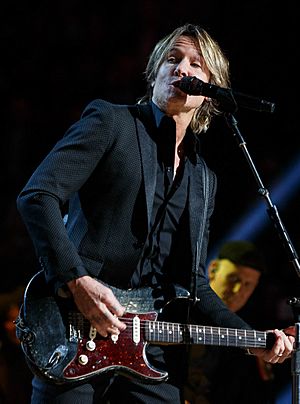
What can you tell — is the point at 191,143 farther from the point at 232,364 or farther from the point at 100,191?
the point at 232,364

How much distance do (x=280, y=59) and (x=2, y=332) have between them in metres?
2.98

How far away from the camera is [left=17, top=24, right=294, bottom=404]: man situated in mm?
2033

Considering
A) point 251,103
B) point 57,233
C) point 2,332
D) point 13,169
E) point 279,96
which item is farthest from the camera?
point 279,96

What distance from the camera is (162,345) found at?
2.37m

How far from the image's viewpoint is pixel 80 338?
2.09m

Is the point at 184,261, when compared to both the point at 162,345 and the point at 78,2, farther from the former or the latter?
the point at 78,2

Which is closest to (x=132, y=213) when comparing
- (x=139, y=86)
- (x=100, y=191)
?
(x=100, y=191)

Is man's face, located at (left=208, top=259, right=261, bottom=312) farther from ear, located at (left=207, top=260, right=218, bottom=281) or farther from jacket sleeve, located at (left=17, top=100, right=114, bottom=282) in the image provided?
jacket sleeve, located at (left=17, top=100, right=114, bottom=282)

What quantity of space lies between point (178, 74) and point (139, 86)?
290 centimetres

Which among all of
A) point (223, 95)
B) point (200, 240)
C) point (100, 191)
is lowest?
point (200, 240)

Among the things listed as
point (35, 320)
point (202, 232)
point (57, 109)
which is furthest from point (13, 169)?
point (35, 320)

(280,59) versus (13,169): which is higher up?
(280,59)

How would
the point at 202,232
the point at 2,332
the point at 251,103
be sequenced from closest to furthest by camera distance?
the point at 251,103
the point at 202,232
the point at 2,332

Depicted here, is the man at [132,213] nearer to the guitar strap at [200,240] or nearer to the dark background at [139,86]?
the guitar strap at [200,240]
